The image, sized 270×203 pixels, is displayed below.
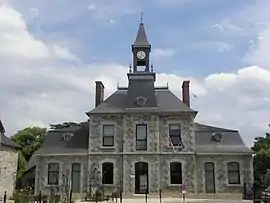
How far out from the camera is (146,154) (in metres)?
35.3

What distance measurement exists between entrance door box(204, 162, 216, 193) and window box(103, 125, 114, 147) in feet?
25.3

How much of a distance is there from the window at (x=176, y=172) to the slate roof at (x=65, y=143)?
7.11 metres

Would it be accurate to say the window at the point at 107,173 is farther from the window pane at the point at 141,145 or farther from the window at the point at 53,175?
the window at the point at 53,175

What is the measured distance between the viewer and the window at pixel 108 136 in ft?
118

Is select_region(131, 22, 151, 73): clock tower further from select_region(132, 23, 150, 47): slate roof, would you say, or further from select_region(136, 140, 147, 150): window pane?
select_region(136, 140, 147, 150): window pane

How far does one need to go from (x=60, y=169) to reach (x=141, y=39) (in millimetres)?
13539

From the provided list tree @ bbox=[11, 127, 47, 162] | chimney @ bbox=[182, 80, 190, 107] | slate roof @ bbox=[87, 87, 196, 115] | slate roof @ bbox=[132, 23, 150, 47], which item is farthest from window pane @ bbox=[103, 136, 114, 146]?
tree @ bbox=[11, 127, 47, 162]

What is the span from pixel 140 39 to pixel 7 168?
59.4 ft

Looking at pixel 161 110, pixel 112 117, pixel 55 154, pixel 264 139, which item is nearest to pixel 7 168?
pixel 55 154

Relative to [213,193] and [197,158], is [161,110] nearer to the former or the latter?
[197,158]

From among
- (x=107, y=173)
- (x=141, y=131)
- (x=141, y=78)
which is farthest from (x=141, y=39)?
(x=107, y=173)

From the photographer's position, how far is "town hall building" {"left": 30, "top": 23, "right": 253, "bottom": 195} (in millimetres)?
34938

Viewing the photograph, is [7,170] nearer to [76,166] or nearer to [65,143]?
[76,166]

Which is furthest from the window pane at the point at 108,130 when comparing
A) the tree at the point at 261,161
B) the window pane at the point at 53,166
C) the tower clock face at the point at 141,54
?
the tree at the point at 261,161
